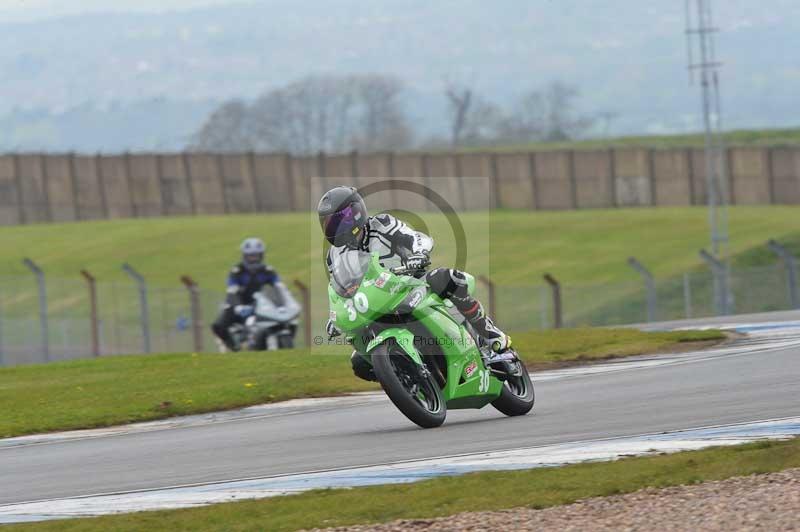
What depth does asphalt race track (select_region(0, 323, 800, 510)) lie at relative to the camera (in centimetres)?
967

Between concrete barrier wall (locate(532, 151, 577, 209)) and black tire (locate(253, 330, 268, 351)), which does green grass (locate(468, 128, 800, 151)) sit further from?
black tire (locate(253, 330, 268, 351))

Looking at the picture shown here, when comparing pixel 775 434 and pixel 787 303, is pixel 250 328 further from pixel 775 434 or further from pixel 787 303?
pixel 775 434

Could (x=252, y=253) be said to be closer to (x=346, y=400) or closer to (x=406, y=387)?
(x=346, y=400)

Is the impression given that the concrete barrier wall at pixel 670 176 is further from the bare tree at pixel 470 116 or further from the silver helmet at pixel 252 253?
the bare tree at pixel 470 116

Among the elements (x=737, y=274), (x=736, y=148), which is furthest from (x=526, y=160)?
(x=737, y=274)

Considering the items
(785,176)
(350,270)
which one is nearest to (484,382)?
(350,270)

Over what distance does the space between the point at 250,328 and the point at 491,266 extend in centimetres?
2511

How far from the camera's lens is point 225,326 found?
20.4m

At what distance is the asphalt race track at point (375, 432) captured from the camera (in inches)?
381

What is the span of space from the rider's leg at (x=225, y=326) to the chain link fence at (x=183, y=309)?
439 cm

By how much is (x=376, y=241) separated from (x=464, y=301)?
882 millimetres

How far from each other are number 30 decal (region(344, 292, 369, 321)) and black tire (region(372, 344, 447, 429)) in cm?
33

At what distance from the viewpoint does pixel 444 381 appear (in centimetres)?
1062

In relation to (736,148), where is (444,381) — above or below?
below
